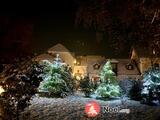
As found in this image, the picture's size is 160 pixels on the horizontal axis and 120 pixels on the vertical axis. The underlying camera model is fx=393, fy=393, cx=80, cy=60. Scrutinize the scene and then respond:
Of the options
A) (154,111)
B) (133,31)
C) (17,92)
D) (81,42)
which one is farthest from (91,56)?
→ (133,31)

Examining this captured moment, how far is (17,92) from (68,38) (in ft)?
89.9

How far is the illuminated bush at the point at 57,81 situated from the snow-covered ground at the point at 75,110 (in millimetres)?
1468

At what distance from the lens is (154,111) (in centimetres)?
2436

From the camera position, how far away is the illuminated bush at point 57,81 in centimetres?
2938

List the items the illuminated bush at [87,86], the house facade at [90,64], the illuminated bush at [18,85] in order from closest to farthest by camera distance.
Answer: the illuminated bush at [18,85], the illuminated bush at [87,86], the house facade at [90,64]

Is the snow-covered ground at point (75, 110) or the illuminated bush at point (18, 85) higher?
the illuminated bush at point (18, 85)

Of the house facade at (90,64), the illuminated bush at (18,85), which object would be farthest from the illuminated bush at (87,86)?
the illuminated bush at (18,85)

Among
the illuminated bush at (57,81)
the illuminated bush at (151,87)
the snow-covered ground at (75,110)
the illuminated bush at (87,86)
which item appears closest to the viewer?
the snow-covered ground at (75,110)

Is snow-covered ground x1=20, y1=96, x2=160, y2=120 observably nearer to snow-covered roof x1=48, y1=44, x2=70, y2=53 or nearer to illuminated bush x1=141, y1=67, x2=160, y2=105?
illuminated bush x1=141, y1=67, x2=160, y2=105

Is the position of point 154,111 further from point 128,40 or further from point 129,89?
point 128,40

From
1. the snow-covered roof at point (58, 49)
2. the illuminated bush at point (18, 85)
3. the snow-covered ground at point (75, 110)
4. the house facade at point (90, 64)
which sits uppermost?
the snow-covered roof at point (58, 49)

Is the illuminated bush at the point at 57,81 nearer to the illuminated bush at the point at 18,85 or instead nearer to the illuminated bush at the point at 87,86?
the illuminated bush at the point at 87,86

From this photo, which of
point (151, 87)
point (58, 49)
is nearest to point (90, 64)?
point (58, 49)

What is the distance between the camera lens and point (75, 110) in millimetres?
23719
